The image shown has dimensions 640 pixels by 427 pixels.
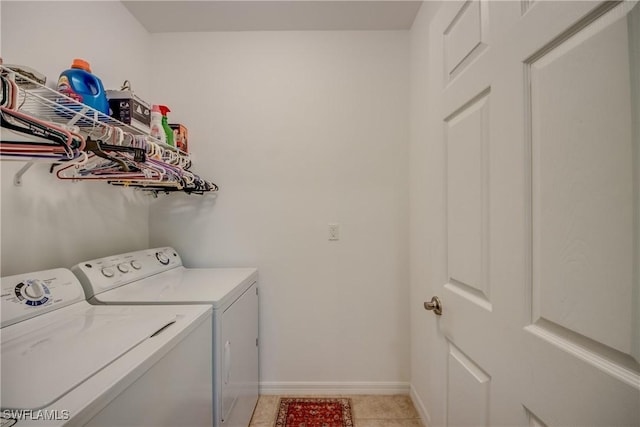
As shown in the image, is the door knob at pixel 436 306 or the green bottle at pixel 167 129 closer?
the door knob at pixel 436 306

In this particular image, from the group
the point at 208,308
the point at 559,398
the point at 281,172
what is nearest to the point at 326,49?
the point at 281,172

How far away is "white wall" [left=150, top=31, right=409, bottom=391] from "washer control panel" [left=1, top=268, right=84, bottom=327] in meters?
0.82

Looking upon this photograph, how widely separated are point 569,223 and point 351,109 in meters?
1.58

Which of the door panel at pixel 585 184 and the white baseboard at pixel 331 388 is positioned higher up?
the door panel at pixel 585 184

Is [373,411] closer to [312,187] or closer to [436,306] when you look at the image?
[436,306]

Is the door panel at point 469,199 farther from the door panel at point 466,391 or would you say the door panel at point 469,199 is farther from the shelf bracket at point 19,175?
the shelf bracket at point 19,175

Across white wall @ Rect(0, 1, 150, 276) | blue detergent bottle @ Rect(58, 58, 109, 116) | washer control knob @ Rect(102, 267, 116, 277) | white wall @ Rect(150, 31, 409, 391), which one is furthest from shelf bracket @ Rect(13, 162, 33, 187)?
white wall @ Rect(150, 31, 409, 391)

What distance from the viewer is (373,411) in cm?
167

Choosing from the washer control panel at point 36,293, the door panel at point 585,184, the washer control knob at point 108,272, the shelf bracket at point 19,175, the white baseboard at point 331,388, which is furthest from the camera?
the white baseboard at point 331,388

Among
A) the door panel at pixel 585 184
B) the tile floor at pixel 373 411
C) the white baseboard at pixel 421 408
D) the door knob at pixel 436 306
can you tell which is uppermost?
the door panel at pixel 585 184

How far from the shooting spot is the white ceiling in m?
1.64

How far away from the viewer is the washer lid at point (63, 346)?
0.55 m

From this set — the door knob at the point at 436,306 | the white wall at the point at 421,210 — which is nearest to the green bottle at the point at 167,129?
the white wall at the point at 421,210

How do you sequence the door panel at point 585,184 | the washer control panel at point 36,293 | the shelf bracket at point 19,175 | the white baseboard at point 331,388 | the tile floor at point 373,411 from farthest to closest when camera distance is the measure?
the white baseboard at point 331,388 < the tile floor at point 373,411 < the shelf bracket at point 19,175 < the washer control panel at point 36,293 < the door panel at point 585,184
